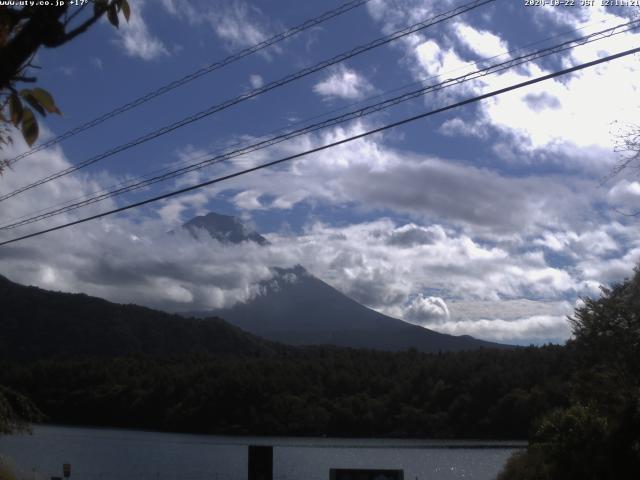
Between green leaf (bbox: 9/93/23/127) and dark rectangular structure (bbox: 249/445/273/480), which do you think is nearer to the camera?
green leaf (bbox: 9/93/23/127)

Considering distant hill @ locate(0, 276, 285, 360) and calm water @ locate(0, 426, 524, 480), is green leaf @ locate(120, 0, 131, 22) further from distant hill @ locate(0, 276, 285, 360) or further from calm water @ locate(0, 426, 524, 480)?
distant hill @ locate(0, 276, 285, 360)

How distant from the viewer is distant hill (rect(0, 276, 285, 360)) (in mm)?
139375

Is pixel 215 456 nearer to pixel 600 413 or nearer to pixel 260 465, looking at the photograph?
pixel 600 413

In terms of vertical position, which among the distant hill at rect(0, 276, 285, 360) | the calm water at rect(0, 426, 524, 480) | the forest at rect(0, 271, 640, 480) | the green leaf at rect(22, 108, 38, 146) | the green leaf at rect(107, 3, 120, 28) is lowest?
the calm water at rect(0, 426, 524, 480)

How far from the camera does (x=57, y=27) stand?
3639mm

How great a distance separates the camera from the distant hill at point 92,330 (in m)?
139

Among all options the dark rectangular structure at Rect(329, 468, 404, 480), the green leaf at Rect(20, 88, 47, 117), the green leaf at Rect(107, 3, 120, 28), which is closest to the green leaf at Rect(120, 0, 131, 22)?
the green leaf at Rect(107, 3, 120, 28)

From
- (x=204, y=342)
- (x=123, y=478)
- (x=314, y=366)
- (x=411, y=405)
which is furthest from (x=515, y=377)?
(x=204, y=342)

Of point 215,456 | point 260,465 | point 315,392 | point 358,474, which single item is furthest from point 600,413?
point 315,392

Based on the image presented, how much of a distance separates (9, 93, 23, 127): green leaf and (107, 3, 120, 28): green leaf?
69 centimetres

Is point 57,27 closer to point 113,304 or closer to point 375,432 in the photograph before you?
point 375,432

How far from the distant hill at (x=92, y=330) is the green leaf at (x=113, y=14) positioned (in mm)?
135486

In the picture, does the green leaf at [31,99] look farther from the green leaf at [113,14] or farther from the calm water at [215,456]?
the calm water at [215,456]

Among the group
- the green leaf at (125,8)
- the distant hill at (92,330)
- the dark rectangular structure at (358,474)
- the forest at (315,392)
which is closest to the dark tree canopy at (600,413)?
the dark rectangular structure at (358,474)
